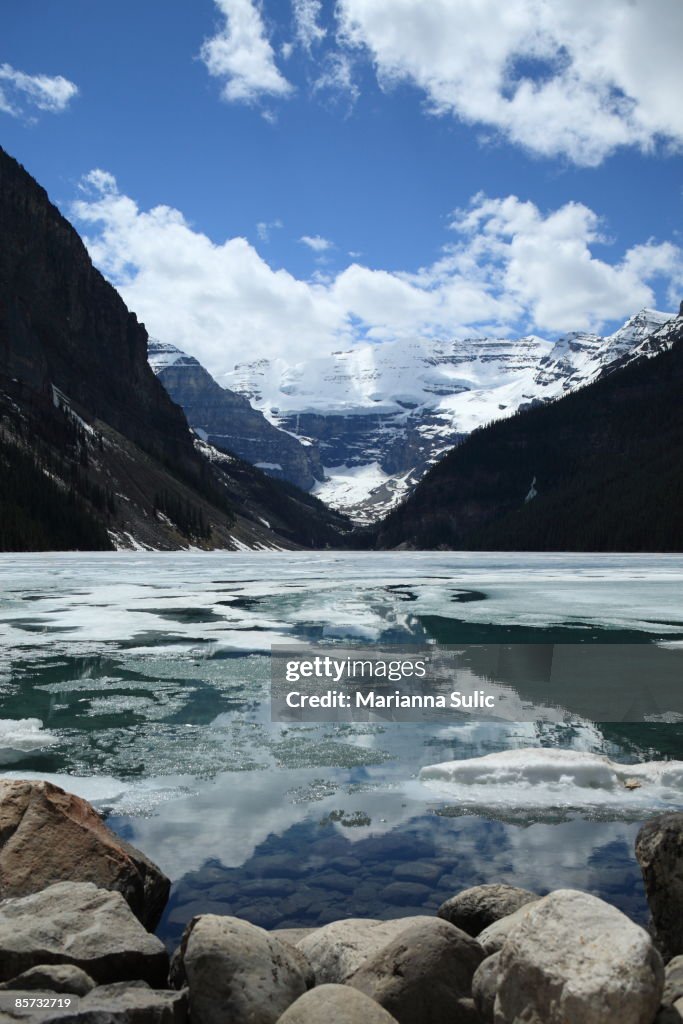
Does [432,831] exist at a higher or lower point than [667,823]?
lower

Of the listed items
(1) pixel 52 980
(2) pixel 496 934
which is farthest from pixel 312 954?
(1) pixel 52 980

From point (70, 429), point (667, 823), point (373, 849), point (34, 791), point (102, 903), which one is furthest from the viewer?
point (70, 429)

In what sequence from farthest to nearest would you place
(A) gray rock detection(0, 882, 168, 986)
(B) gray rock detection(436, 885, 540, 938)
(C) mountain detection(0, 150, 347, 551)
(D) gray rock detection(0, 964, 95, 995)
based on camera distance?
(C) mountain detection(0, 150, 347, 551), (B) gray rock detection(436, 885, 540, 938), (A) gray rock detection(0, 882, 168, 986), (D) gray rock detection(0, 964, 95, 995)

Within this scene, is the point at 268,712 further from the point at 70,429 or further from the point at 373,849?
the point at 70,429

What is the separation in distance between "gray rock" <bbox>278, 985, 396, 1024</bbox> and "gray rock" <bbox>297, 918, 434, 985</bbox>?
79cm

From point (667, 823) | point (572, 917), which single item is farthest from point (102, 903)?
point (667, 823)

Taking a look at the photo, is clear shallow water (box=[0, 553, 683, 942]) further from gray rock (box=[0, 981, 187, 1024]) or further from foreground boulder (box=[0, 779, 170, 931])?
gray rock (box=[0, 981, 187, 1024])

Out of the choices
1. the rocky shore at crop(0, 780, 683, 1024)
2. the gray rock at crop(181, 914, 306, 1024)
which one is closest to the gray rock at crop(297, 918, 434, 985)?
the rocky shore at crop(0, 780, 683, 1024)

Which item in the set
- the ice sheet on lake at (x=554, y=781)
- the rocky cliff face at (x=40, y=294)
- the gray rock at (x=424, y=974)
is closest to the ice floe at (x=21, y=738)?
the ice sheet on lake at (x=554, y=781)

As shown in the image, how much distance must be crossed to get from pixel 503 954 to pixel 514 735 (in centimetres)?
666

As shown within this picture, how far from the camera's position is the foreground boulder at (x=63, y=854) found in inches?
241

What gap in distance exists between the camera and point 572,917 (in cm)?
446

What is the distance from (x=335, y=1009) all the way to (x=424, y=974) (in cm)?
84

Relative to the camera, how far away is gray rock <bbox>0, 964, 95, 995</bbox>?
4.73m
